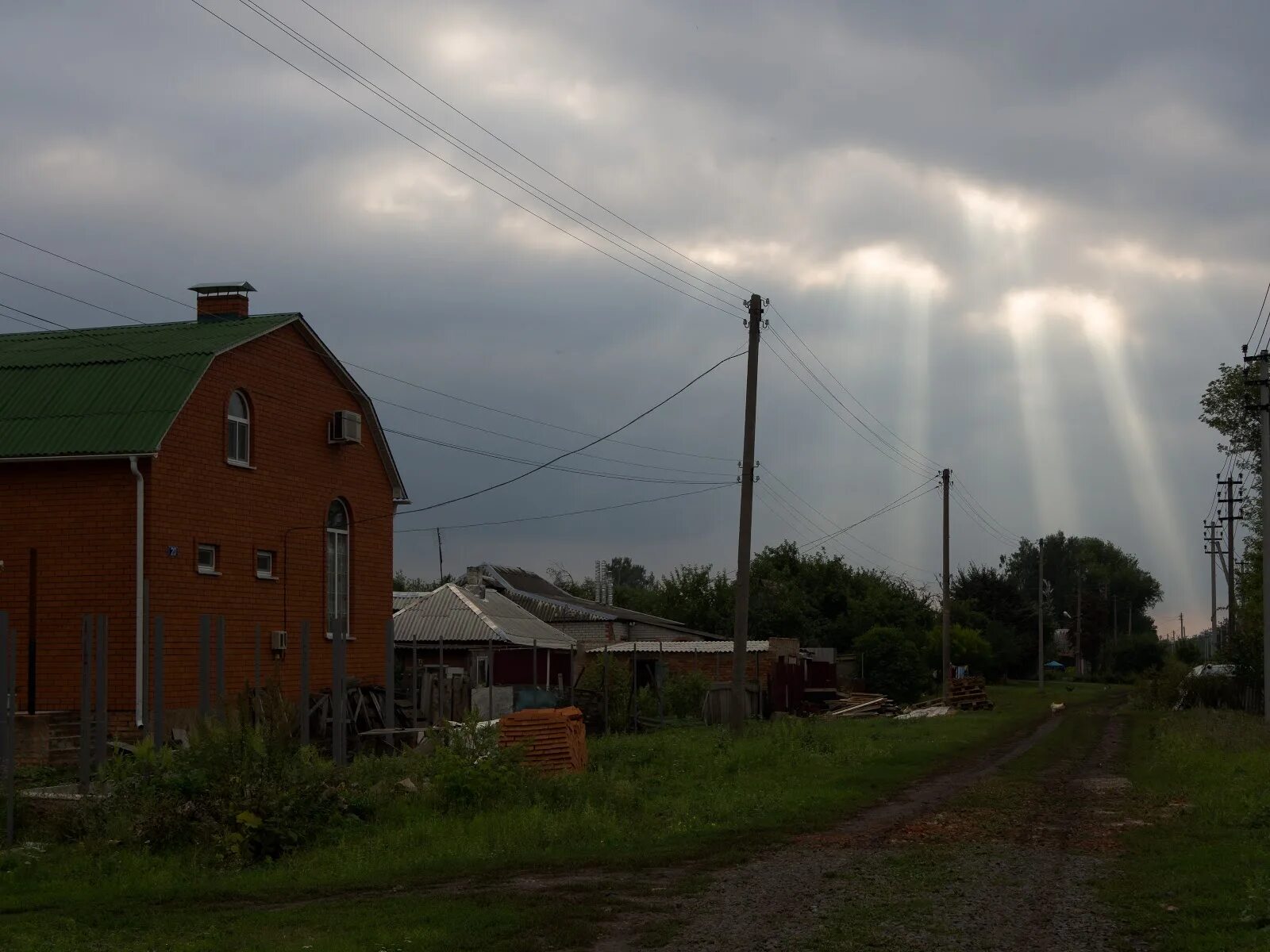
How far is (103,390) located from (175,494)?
2.48 meters

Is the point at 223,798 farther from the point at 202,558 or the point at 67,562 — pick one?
the point at 202,558

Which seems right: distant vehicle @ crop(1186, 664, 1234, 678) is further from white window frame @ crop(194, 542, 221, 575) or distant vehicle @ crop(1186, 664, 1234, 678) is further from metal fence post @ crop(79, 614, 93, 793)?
metal fence post @ crop(79, 614, 93, 793)

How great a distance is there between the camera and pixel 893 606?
65.8 meters

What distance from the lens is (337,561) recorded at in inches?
1109

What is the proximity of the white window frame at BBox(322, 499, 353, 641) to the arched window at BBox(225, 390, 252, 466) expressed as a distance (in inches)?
118

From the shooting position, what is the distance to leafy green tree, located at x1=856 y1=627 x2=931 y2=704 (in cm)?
5562

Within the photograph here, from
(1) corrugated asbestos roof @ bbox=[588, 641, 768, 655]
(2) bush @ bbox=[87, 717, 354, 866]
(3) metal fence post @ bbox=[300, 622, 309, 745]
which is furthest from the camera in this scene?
(1) corrugated asbestos roof @ bbox=[588, 641, 768, 655]

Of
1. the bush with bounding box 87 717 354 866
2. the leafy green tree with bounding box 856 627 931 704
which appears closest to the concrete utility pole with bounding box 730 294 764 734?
the bush with bounding box 87 717 354 866

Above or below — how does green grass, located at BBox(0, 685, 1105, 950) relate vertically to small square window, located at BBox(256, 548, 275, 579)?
below

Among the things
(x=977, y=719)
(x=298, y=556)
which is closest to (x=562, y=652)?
(x=977, y=719)

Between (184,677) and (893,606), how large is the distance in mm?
48032

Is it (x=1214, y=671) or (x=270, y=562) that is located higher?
(x=270, y=562)

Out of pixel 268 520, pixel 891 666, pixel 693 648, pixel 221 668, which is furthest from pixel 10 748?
pixel 891 666

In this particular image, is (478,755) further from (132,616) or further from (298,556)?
(298,556)
